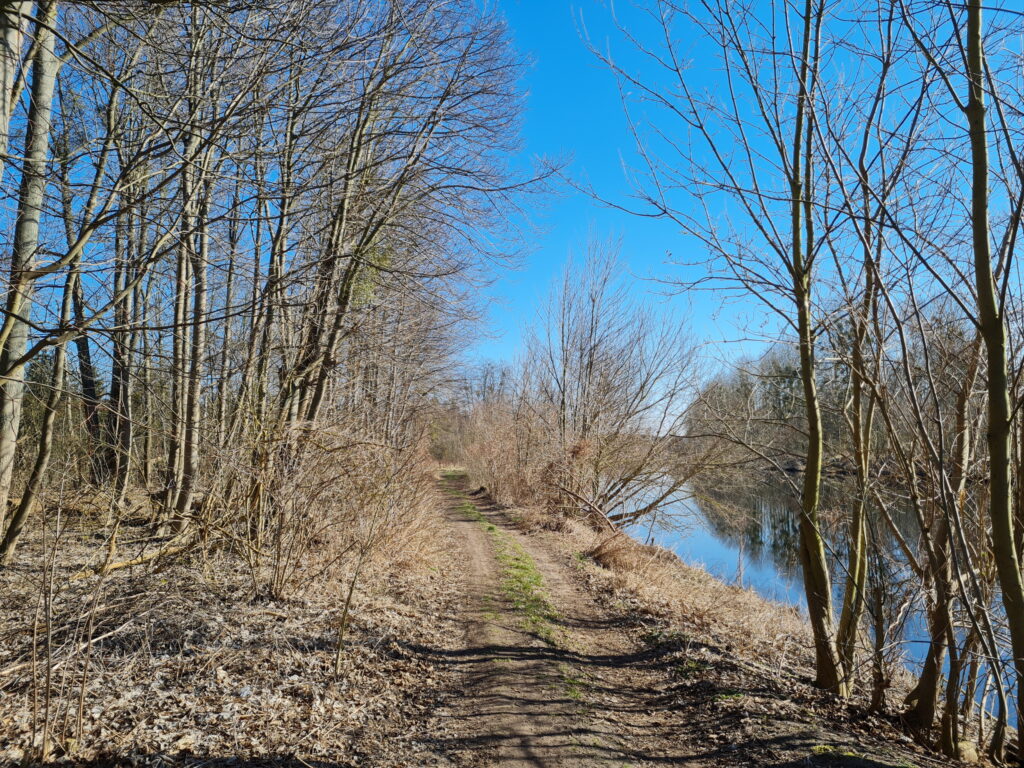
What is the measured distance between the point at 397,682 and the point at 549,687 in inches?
54.2

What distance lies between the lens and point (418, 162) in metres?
8.88

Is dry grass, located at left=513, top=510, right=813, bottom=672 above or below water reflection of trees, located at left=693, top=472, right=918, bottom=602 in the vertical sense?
below

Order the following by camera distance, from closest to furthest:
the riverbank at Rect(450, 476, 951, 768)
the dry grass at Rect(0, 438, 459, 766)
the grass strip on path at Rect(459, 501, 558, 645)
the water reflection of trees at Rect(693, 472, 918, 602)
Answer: the dry grass at Rect(0, 438, 459, 766), the riverbank at Rect(450, 476, 951, 768), the grass strip on path at Rect(459, 501, 558, 645), the water reflection of trees at Rect(693, 472, 918, 602)

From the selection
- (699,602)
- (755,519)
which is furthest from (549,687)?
(755,519)

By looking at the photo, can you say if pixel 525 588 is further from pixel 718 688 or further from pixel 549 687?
pixel 718 688

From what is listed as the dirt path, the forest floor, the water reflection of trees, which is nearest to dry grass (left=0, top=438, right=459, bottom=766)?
the forest floor

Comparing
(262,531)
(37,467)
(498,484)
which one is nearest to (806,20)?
(262,531)

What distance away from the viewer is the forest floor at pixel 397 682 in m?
3.84

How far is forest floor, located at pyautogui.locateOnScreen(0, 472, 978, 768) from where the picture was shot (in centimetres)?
384

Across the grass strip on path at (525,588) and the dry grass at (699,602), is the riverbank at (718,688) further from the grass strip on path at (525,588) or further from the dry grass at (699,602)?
the grass strip on path at (525,588)

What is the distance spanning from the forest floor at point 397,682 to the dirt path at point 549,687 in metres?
0.02

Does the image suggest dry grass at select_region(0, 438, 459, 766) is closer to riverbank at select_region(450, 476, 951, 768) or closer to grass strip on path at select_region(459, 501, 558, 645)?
grass strip on path at select_region(459, 501, 558, 645)

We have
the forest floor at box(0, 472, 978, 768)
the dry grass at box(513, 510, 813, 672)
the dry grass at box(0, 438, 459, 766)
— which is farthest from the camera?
the dry grass at box(513, 510, 813, 672)

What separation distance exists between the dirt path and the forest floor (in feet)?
0.07
